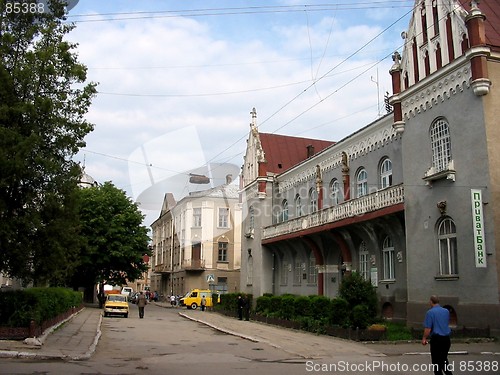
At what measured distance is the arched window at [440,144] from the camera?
19938 millimetres

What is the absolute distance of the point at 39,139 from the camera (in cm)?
1655

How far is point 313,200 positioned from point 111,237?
20.2 meters

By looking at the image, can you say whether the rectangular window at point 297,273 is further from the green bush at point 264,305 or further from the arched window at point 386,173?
the arched window at point 386,173

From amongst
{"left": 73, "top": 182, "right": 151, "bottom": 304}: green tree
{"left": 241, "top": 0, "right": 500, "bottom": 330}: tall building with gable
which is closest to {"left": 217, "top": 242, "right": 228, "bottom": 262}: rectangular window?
{"left": 73, "top": 182, "right": 151, "bottom": 304}: green tree

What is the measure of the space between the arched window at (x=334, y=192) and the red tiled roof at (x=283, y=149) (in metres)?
8.86

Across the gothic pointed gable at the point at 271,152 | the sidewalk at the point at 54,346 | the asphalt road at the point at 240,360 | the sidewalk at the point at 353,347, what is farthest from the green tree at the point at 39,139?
the gothic pointed gable at the point at 271,152

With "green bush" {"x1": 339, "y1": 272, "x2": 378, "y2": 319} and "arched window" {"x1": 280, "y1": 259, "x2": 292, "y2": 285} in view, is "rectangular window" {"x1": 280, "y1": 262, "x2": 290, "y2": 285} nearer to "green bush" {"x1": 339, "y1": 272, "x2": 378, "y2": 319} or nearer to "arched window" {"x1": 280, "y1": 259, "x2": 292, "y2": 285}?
"arched window" {"x1": 280, "y1": 259, "x2": 292, "y2": 285}

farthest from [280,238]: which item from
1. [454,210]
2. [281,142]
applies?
[454,210]

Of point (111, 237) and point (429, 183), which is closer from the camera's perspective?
point (429, 183)

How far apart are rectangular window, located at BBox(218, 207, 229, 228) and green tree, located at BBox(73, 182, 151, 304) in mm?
14210

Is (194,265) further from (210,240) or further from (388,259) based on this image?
(388,259)

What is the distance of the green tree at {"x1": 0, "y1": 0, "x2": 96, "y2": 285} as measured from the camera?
16.3m

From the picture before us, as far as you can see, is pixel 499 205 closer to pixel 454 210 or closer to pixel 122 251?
pixel 454 210

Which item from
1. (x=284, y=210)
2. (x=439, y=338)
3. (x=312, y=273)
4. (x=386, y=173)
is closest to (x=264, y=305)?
(x=312, y=273)
